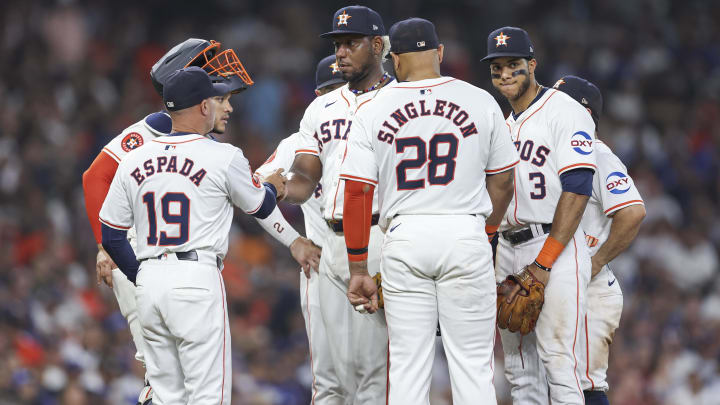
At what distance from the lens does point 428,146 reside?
16.7ft

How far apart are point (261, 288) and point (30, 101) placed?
13.1ft

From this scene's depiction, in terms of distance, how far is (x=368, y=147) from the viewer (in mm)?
5176

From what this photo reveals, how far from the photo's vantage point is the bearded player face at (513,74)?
5.82 m

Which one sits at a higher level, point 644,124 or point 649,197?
point 644,124

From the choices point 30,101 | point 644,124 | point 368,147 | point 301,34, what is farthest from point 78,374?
point 644,124

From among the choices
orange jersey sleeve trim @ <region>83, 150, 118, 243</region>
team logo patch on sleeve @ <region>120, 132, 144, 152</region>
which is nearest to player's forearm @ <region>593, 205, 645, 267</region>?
team logo patch on sleeve @ <region>120, 132, 144, 152</region>

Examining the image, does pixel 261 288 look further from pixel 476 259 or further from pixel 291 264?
pixel 476 259

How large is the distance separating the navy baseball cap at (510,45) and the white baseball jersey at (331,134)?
29.8 inches

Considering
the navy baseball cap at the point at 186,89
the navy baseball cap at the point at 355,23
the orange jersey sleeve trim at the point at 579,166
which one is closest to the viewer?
the navy baseball cap at the point at 186,89

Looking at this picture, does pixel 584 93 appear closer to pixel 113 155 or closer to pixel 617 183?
pixel 617 183

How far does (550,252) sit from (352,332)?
127 centimetres

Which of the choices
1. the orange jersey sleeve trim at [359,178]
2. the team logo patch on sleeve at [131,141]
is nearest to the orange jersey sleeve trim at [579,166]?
the orange jersey sleeve trim at [359,178]

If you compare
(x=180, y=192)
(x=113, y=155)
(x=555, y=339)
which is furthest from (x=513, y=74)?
(x=113, y=155)

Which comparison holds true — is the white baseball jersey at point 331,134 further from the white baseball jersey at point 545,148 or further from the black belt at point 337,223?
the white baseball jersey at point 545,148
